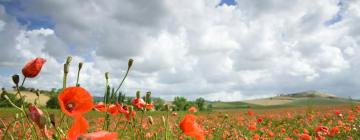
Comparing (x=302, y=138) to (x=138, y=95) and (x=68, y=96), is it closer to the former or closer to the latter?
(x=138, y=95)

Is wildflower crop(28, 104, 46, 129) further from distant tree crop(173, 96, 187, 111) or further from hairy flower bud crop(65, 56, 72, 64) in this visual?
distant tree crop(173, 96, 187, 111)

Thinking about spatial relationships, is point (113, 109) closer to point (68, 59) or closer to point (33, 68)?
point (68, 59)

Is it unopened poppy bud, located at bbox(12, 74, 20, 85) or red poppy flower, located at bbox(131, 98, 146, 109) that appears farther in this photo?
red poppy flower, located at bbox(131, 98, 146, 109)

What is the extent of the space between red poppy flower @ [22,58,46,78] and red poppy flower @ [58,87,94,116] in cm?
36

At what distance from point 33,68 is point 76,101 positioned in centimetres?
42

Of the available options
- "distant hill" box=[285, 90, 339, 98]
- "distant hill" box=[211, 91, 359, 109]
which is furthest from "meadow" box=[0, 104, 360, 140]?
"distant hill" box=[285, 90, 339, 98]

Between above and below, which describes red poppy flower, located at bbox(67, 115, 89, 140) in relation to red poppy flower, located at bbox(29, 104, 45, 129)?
below

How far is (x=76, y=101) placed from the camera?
61.7 inches

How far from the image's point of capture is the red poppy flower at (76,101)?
1.53 metres

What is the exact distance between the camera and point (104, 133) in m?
1.21

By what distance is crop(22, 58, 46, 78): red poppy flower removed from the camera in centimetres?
186

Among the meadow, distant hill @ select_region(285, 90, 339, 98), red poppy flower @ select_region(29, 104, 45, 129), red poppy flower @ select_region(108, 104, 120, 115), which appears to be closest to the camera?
red poppy flower @ select_region(29, 104, 45, 129)

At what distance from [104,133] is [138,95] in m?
1.73

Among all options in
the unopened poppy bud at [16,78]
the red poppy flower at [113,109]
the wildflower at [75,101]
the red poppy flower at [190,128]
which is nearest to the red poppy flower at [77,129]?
the wildflower at [75,101]
